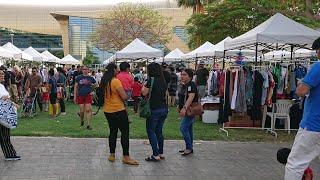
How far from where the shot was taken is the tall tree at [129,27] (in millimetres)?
54125

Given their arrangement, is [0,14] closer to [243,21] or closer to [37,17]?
[37,17]

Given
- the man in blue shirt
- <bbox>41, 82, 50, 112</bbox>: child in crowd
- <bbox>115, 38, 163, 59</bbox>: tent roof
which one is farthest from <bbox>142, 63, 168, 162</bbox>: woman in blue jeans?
<bbox>115, 38, 163, 59</bbox>: tent roof

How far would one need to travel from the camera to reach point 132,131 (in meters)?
12.5

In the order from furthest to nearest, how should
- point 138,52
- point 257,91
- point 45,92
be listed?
point 138,52 → point 45,92 → point 257,91

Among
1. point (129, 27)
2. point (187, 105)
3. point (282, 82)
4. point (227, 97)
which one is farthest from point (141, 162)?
point (129, 27)

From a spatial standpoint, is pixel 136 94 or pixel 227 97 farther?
pixel 136 94

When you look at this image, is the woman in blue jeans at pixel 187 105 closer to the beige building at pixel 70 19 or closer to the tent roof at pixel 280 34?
the tent roof at pixel 280 34

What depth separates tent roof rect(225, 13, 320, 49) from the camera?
11.6 meters

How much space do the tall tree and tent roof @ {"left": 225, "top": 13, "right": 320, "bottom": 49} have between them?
42008 mm

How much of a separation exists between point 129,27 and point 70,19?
56.2 metres

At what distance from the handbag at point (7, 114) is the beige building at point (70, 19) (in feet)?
281

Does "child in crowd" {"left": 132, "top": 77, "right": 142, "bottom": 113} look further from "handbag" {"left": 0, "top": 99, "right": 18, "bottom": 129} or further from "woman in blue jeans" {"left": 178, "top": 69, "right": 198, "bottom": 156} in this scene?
"handbag" {"left": 0, "top": 99, "right": 18, "bottom": 129}

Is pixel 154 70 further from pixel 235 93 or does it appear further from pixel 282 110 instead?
pixel 282 110

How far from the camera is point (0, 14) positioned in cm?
11575
